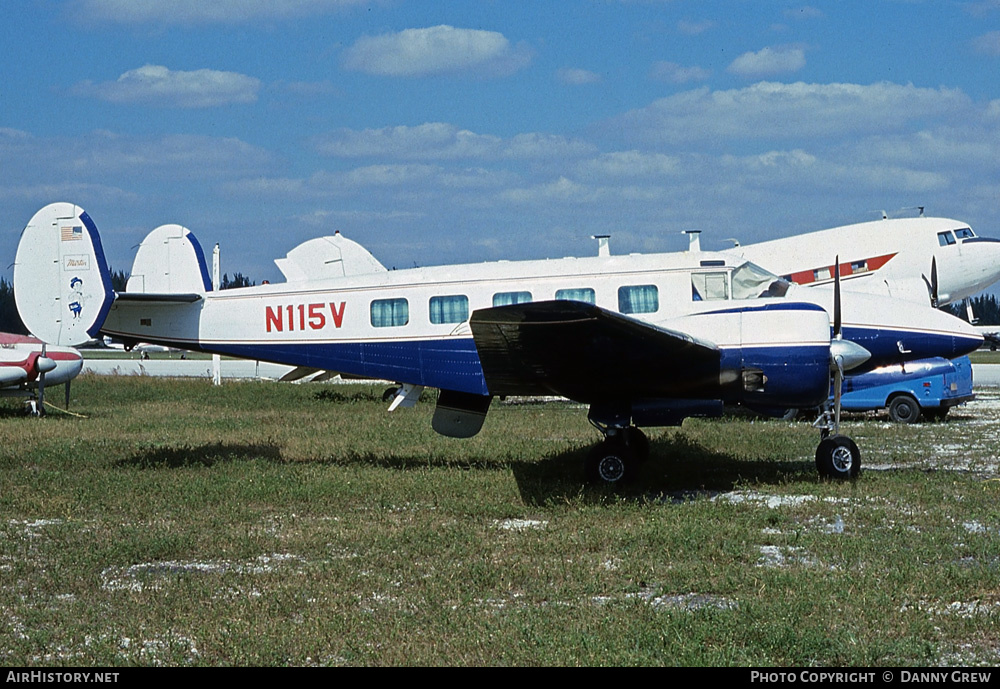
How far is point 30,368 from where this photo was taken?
21766 mm

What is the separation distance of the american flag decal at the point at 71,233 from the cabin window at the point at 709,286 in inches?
348

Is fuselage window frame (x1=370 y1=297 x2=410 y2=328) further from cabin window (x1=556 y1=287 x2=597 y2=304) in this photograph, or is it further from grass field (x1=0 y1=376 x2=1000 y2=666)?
cabin window (x1=556 y1=287 x2=597 y2=304)

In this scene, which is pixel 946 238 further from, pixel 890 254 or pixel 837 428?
pixel 837 428

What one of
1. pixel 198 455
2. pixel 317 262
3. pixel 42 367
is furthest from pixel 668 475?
pixel 42 367

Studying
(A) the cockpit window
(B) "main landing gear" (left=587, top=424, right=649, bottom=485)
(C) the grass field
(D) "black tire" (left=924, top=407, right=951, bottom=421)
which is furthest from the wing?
(A) the cockpit window

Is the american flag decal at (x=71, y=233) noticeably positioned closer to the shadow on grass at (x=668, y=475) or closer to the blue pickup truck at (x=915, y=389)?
the shadow on grass at (x=668, y=475)

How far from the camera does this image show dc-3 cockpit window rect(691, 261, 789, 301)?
41.2 ft

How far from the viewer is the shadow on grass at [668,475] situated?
37.9 ft

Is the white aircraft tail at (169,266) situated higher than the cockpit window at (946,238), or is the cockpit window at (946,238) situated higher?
the cockpit window at (946,238)

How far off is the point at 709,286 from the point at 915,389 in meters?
10.0

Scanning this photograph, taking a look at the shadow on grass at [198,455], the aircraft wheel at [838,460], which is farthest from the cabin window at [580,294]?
the shadow on grass at [198,455]

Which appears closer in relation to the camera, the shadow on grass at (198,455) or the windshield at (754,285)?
the windshield at (754,285)

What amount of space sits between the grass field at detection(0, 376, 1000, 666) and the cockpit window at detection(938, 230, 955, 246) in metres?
6.94

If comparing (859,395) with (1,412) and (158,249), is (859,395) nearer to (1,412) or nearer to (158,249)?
(158,249)
